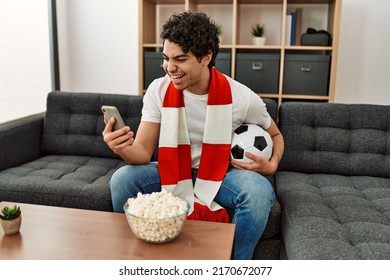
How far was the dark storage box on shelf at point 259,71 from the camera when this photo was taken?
2.67 metres

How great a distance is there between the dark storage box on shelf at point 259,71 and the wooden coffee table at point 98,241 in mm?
1480

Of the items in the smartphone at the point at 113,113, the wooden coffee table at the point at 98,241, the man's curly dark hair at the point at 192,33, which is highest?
the man's curly dark hair at the point at 192,33

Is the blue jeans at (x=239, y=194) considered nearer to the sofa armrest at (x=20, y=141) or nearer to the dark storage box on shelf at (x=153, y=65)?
the sofa armrest at (x=20, y=141)

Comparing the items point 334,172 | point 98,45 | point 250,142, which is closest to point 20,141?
point 98,45

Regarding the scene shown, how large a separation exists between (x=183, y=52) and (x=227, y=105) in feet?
1.05

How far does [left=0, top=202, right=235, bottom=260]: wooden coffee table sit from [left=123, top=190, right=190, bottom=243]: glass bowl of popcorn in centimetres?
4

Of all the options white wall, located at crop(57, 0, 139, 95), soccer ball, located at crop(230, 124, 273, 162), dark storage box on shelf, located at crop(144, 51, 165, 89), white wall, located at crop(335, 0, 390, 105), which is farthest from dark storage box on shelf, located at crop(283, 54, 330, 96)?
white wall, located at crop(57, 0, 139, 95)

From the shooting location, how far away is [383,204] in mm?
1791

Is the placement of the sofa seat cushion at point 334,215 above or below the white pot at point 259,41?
below

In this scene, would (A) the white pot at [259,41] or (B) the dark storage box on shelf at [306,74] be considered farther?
(A) the white pot at [259,41]

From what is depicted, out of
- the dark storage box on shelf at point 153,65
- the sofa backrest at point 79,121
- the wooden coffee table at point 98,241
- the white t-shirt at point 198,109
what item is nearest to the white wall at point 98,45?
the dark storage box on shelf at point 153,65

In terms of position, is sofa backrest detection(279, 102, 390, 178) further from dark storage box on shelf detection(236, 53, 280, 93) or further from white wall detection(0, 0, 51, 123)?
white wall detection(0, 0, 51, 123)

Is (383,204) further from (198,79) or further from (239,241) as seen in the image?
(198,79)

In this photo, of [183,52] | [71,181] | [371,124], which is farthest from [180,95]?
[371,124]
